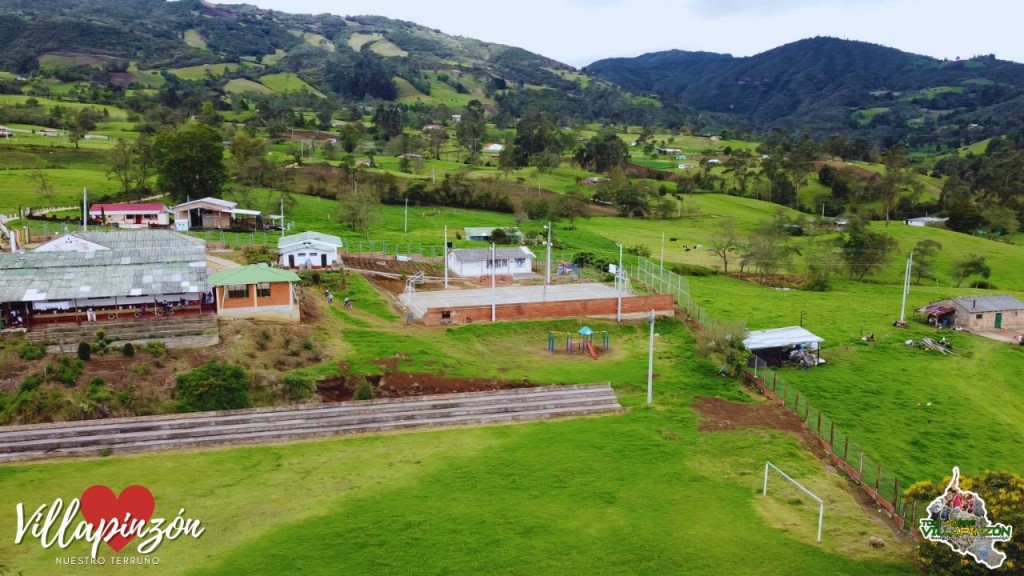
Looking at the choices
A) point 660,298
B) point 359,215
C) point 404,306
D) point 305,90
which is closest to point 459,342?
point 404,306

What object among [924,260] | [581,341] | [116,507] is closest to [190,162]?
[581,341]

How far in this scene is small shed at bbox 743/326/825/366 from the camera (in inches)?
1239

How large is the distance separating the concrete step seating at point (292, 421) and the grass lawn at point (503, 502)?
617 millimetres

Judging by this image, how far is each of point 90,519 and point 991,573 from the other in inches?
753

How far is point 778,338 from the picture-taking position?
32156 millimetres

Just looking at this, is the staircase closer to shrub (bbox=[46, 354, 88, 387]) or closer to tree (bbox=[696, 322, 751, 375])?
shrub (bbox=[46, 354, 88, 387])

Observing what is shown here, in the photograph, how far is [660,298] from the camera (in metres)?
35.4

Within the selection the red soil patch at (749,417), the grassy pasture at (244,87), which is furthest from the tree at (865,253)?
the grassy pasture at (244,87)

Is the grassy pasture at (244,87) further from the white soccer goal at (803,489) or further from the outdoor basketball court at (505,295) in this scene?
the white soccer goal at (803,489)

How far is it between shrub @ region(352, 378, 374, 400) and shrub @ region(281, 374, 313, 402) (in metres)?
1.54

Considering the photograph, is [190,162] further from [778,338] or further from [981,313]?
[981,313]

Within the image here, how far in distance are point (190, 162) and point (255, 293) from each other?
30.1 metres

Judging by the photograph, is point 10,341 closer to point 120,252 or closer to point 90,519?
point 120,252

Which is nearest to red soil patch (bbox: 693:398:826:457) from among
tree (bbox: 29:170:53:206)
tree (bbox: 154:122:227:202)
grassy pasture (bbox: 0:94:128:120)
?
tree (bbox: 154:122:227:202)
